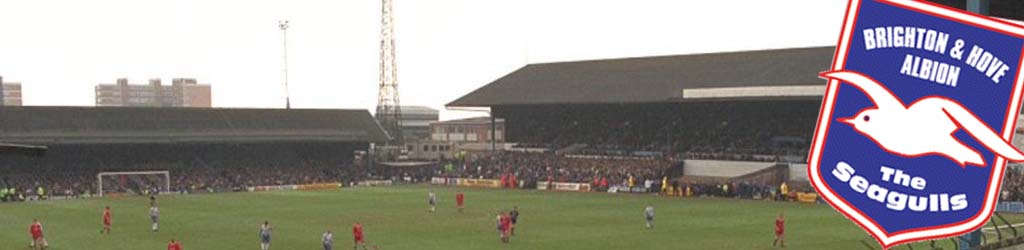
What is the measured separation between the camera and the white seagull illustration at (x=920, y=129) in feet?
23.4

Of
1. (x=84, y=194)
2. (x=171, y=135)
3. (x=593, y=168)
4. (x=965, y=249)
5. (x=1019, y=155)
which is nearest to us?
(x=1019, y=155)

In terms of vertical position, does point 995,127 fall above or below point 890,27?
below

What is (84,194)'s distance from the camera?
207 ft

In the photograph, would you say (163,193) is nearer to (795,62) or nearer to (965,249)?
(795,62)

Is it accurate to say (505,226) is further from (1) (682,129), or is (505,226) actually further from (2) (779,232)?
(1) (682,129)

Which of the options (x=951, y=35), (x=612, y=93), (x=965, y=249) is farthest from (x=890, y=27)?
(x=612, y=93)

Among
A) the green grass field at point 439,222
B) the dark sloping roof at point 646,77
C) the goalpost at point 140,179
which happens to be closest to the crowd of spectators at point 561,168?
the dark sloping roof at point 646,77

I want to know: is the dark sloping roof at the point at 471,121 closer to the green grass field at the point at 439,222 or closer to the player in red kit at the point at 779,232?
the green grass field at the point at 439,222

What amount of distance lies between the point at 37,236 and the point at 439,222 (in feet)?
48.6

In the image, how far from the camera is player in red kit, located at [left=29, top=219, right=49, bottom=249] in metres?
32.5

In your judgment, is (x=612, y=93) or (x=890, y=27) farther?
(x=612, y=93)

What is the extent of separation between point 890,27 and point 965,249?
2949mm

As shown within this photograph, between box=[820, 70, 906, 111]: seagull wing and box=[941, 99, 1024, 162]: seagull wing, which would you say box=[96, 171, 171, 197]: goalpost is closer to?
box=[820, 70, 906, 111]: seagull wing

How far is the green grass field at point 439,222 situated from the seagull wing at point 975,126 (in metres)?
25.1
